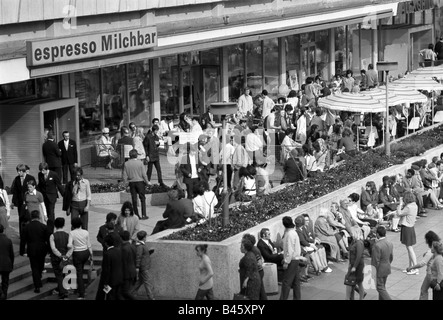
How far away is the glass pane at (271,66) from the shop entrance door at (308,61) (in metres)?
2.45

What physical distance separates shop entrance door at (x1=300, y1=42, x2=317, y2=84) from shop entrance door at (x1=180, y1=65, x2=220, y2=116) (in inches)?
302

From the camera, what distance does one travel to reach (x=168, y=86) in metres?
40.5

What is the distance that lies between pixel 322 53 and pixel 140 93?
15742mm

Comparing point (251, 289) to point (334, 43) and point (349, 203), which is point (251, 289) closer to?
point (349, 203)

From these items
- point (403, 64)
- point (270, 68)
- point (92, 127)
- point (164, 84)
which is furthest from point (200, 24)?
point (403, 64)

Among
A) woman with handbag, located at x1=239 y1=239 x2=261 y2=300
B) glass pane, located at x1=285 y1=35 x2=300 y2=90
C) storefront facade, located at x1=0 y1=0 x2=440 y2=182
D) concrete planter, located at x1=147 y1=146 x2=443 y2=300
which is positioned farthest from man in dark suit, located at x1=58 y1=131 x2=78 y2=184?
glass pane, located at x1=285 y1=35 x2=300 y2=90

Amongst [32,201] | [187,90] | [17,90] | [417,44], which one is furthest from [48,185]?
[417,44]

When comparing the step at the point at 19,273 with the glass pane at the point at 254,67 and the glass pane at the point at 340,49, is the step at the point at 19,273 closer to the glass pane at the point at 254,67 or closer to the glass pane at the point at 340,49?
the glass pane at the point at 254,67

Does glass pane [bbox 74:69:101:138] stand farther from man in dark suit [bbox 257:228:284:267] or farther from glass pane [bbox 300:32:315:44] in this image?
glass pane [bbox 300:32:315:44]

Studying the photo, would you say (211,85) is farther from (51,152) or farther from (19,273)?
(19,273)

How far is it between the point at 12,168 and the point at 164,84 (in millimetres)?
10429

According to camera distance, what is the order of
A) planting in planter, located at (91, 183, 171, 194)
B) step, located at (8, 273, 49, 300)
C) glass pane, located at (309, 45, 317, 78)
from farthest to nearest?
glass pane, located at (309, 45, 317, 78) → planting in planter, located at (91, 183, 171, 194) → step, located at (8, 273, 49, 300)

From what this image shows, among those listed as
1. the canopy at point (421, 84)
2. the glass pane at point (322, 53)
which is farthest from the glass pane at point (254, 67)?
the canopy at point (421, 84)

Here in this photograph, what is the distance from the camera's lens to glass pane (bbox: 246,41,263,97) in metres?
46.2
